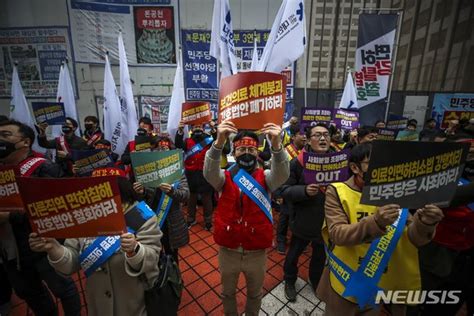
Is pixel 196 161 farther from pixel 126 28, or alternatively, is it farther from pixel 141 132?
pixel 126 28

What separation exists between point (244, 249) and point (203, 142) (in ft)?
9.55

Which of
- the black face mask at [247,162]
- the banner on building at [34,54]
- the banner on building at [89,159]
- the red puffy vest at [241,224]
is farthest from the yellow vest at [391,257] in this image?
the banner on building at [34,54]

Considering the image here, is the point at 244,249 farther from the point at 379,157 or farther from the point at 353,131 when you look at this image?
the point at 353,131

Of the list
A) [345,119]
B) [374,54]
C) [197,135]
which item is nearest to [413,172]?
[197,135]

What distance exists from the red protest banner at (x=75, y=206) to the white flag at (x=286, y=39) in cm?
296

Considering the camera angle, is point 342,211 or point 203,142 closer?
point 342,211

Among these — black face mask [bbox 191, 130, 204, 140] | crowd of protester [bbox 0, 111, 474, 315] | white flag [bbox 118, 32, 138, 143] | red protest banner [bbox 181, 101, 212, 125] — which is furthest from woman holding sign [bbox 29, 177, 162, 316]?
white flag [bbox 118, 32, 138, 143]

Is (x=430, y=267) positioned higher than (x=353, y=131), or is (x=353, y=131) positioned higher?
(x=353, y=131)

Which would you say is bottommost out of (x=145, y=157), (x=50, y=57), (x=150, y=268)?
(x=150, y=268)

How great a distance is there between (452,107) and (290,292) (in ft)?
41.4

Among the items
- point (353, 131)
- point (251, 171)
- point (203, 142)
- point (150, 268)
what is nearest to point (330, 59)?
point (353, 131)

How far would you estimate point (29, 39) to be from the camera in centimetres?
924

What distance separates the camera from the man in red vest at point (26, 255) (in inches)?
82.9

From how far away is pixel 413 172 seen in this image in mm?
1371
